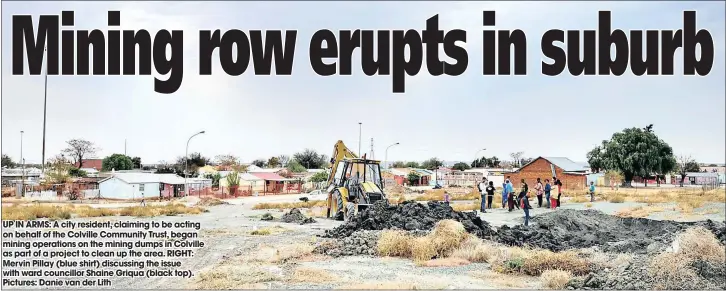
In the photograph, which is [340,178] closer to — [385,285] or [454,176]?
[385,285]

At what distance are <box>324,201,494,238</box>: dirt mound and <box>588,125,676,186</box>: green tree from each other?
181ft

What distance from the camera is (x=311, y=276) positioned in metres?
11.8

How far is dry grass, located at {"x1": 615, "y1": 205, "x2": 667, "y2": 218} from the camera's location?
1146 inches

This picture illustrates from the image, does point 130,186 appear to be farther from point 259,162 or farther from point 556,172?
point 259,162

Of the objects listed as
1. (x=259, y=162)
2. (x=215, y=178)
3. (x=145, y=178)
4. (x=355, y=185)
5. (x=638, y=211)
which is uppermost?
(x=355, y=185)

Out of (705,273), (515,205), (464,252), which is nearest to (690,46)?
(705,273)

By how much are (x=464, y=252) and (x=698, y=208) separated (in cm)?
2226

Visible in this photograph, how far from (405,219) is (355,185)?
5317mm

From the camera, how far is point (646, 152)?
69375 millimetres

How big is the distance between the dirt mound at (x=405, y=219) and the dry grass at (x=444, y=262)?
12.4 ft

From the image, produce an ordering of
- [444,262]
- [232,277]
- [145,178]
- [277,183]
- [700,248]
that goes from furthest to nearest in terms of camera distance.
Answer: [277,183] → [145,178] → [444,262] → [700,248] → [232,277]

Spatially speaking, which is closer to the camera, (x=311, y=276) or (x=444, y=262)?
(x=311, y=276)

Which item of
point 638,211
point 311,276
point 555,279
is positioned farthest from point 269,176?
point 555,279

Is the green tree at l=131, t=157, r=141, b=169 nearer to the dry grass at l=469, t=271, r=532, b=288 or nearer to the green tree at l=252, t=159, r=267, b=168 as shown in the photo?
the green tree at l=252, t=159, r=267, b=168
